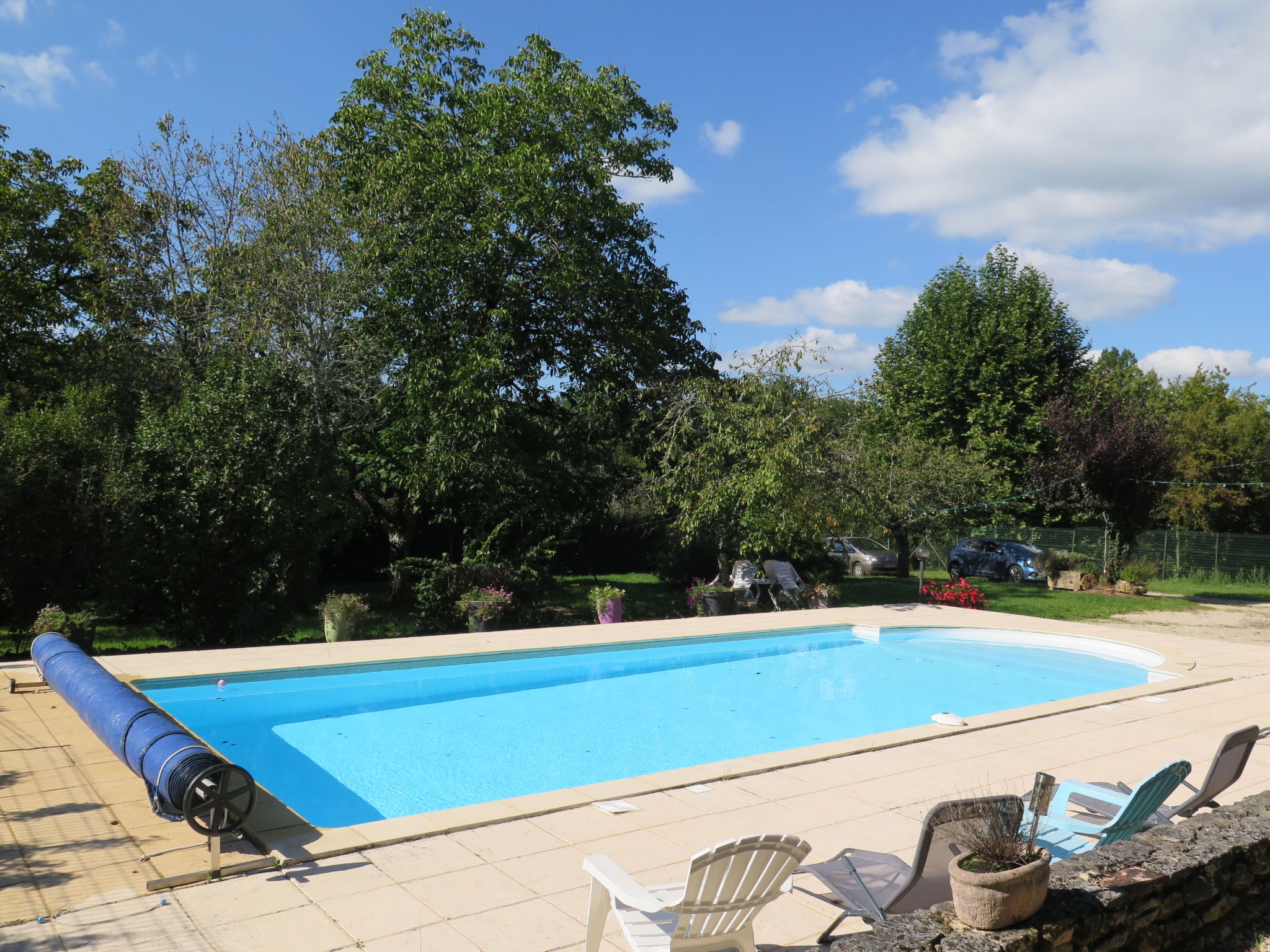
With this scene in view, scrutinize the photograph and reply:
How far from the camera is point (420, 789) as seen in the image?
7.47 meters

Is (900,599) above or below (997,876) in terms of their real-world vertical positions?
below

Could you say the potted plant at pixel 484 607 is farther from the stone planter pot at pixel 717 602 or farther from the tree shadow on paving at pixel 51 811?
the tree shadow on paving at pixel 51 811

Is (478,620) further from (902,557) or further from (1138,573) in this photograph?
(902,557)

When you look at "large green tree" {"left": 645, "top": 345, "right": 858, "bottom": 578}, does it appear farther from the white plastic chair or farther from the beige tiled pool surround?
the beige tiled pool surround

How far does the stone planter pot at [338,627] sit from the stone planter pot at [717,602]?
6.23m

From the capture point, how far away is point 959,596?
59.1ft

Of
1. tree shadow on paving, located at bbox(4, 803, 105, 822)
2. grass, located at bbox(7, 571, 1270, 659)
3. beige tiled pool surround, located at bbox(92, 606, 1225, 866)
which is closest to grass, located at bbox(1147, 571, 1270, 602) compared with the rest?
grass, located at bbox(7, 571, 1270, 659)

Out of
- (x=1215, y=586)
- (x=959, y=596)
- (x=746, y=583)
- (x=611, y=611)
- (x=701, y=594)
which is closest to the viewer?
(x=611, y=611)

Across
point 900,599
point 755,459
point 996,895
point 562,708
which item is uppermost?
point 755,459

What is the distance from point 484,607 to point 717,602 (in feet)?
14.5

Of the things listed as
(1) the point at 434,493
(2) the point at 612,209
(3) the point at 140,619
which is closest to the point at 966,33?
(2) the point at 612,209

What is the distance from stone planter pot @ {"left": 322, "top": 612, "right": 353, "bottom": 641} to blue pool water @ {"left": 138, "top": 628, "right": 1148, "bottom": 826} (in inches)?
73.6

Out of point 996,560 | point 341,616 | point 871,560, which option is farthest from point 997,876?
point 871,560

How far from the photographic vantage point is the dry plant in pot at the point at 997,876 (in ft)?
10.8
